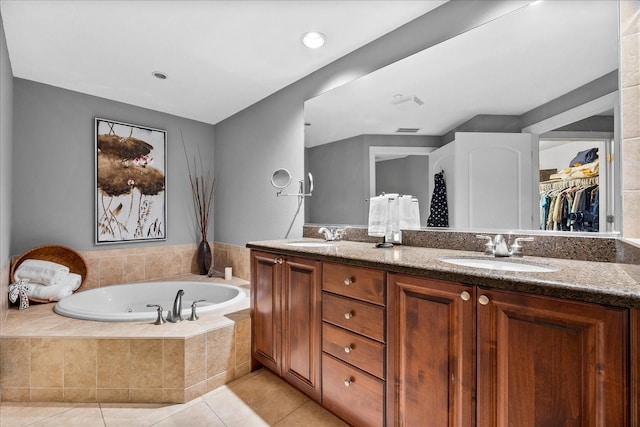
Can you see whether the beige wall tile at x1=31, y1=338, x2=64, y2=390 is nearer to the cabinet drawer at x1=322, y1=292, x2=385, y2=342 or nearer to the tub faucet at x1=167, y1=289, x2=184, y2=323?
the tub faucet at x1=167, y1=289, x2=184, y2=323

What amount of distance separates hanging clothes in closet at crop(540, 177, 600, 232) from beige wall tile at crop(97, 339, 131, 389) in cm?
236

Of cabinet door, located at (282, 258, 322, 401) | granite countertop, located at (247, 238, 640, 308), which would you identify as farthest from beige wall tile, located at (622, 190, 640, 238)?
cabinet door, located at (282, 258, 322, 401)

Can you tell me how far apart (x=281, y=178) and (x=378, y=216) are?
47.0 inches

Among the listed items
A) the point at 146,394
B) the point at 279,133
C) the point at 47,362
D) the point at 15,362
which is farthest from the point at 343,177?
the point at 15,362

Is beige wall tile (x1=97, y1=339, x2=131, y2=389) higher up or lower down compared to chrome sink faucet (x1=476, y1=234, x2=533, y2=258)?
lower down

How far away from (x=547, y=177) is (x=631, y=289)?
29.8 inches

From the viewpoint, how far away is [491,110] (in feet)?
5.15

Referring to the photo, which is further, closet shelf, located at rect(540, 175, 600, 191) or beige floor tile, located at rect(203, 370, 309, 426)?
beige floor tile, located at rect(203, 370, 309, 426)

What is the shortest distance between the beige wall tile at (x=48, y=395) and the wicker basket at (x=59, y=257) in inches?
34.8

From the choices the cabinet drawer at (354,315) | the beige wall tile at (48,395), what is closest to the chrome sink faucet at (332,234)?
the cabinet drawer at (354,315)

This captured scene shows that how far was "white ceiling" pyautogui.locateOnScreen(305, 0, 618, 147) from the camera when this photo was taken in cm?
130

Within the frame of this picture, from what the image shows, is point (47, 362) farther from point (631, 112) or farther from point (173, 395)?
point (631, 112)

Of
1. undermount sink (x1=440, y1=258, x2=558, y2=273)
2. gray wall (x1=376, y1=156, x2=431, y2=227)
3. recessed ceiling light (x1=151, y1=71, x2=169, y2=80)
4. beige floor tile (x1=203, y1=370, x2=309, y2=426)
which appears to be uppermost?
recessed ceiling light (x1=151, y1=71, x2=169, y2=80)

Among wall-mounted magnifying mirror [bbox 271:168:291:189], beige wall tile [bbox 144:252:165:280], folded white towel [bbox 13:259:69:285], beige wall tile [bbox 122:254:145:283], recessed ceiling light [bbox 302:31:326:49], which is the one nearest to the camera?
recessed ceiling light [bbox 302:31:326:49]
